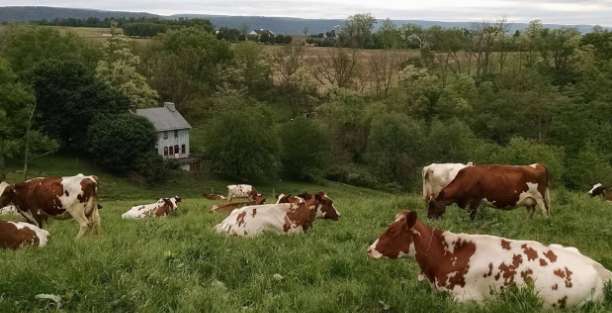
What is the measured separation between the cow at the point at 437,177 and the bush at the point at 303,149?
61889 millimetres

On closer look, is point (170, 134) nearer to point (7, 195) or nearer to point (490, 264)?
point (7, 195)

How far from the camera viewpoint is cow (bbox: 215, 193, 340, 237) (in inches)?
502

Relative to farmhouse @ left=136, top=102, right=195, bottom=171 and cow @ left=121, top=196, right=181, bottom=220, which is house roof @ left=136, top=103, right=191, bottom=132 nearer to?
farmhouse @ left=136, top=102, right=195, bottom=171

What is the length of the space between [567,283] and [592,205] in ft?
35.4

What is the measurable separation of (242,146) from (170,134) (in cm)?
1044

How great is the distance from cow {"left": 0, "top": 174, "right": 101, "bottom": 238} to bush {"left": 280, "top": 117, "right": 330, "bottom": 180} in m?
65.3

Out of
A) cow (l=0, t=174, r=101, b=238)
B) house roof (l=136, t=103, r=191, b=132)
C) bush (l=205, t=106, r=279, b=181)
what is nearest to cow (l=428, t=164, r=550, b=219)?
cow (l=0, t=174, r=101, b=238)

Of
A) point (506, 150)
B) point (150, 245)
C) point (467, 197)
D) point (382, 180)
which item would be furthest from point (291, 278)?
point (382, 180)

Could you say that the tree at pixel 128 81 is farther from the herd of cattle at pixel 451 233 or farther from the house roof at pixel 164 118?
the herd of cattle at pixel 451 233

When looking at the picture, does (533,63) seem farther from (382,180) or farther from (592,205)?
(592,205)

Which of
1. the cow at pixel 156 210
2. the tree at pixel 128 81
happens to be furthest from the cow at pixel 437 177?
the tree at pixel 128 81

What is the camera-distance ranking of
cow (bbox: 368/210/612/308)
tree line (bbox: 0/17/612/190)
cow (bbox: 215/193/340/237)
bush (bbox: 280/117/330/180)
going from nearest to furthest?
cow (bbox: 368/210/612/308) → cow (bbox: 215/193/340/237) → tree line (bbox: 0/17/612/190) → bush (bbox: 280/117/330/180)

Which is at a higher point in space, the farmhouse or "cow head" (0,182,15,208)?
"cow head" (0,182,15,208)

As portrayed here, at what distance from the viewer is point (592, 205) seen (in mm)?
16969
